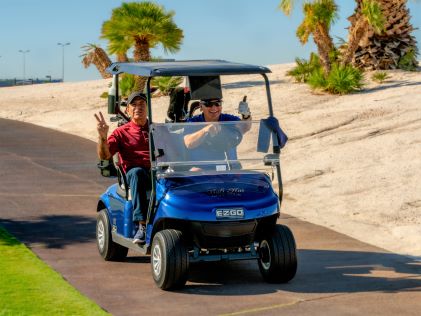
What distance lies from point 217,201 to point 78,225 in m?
4.24

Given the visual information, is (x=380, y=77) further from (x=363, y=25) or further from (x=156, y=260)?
(x=156, y=260)

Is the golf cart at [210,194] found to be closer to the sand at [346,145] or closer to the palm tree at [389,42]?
the sand at [346,145]

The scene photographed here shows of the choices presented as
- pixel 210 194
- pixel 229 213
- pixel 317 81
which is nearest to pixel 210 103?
pixel 210 194

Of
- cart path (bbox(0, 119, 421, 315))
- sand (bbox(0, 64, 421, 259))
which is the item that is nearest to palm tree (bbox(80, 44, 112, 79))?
sand (bbox(0, 64, 421, 259))

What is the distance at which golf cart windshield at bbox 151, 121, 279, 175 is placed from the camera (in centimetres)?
955

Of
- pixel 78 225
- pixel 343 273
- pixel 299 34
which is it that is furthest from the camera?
Result: pixel 299 34

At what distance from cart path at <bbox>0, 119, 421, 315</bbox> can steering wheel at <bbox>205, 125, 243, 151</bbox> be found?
130 centimetres

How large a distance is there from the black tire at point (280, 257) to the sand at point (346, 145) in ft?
7.50

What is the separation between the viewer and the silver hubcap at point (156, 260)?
919 cm

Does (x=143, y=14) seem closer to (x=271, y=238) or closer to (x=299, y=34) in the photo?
(x=299, y=34)

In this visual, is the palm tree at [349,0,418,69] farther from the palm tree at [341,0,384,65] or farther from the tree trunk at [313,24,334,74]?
the tree trunk at [313,24,334,74]

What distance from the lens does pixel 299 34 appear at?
28.6 meters

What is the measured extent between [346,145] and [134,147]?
9.69 metres

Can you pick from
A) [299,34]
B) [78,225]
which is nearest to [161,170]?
[78,225]
